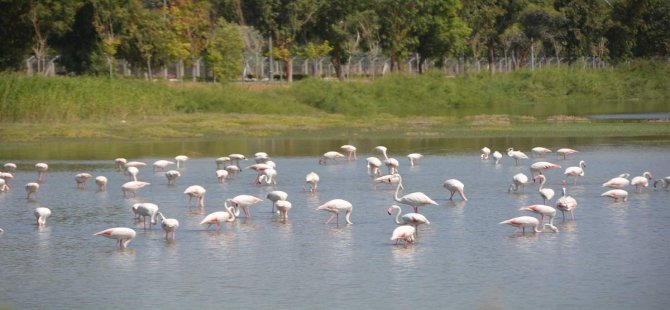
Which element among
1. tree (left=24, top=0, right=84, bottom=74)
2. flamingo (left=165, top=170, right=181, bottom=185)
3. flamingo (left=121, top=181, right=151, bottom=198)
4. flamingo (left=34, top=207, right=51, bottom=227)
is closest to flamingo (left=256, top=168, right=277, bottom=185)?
flamingo (left=165, top=170, right=181, bottom=185)

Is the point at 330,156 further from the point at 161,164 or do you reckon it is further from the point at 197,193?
the point at 197,193

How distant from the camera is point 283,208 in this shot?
65.4ft

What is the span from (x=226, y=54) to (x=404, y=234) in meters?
45.1

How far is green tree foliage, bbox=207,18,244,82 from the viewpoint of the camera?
6078 cm

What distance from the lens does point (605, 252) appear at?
16.9 m

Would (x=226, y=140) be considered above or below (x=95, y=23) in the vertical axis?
below

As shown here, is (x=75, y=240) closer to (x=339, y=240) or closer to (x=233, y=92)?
(x=339, y=240)

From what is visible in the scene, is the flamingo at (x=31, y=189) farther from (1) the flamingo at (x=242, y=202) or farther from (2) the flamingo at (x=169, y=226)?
(2) the flamingo at (x=169, y=226)

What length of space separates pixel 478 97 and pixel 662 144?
2894 centimetres

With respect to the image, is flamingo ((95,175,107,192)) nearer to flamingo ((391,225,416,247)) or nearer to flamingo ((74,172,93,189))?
flamingo ((74,172,93,189))

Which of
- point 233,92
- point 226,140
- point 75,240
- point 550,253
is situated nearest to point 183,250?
point 75,240

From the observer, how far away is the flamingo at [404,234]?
1712cm

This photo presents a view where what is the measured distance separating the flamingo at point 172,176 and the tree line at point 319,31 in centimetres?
2717

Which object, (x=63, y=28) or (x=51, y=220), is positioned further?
(x=63, y=28)
